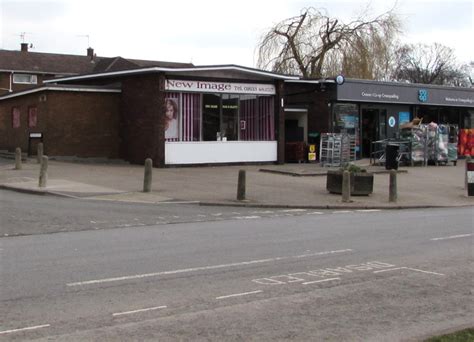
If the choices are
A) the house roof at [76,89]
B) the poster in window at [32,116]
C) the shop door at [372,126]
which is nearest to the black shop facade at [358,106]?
the shop door at [372,126]

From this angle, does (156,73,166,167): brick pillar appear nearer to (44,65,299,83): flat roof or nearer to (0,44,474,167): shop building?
(0,44,474,167): shop building

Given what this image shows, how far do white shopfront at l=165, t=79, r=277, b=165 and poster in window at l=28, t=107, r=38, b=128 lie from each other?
6542 millimetres

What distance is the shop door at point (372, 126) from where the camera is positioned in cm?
3303

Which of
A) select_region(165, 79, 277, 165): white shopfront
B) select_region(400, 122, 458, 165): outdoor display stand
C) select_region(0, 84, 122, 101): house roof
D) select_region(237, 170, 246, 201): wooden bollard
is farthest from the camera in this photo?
select_region(400, 122, 458, 165): outdoor display stand

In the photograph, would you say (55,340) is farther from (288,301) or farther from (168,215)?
(168,215)

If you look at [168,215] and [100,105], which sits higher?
[100,105]

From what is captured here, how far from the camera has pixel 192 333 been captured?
5.32 m

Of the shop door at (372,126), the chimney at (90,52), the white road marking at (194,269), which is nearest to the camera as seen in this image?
the white road marking at (194,269)

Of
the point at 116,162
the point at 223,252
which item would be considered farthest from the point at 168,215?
the point at 116,162

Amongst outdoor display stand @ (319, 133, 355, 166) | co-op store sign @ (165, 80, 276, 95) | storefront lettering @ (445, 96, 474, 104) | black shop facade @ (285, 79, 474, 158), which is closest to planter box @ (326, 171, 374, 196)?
outdoor display stand @ (319, 133, 355, 166)

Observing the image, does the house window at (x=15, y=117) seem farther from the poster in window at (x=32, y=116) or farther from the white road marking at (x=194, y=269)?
the white road marking at (x=194, y=269)

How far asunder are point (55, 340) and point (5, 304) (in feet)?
4.54

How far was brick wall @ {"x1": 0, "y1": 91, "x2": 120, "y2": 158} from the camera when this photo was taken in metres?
26.1

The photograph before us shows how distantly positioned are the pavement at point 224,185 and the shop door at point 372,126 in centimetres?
616
